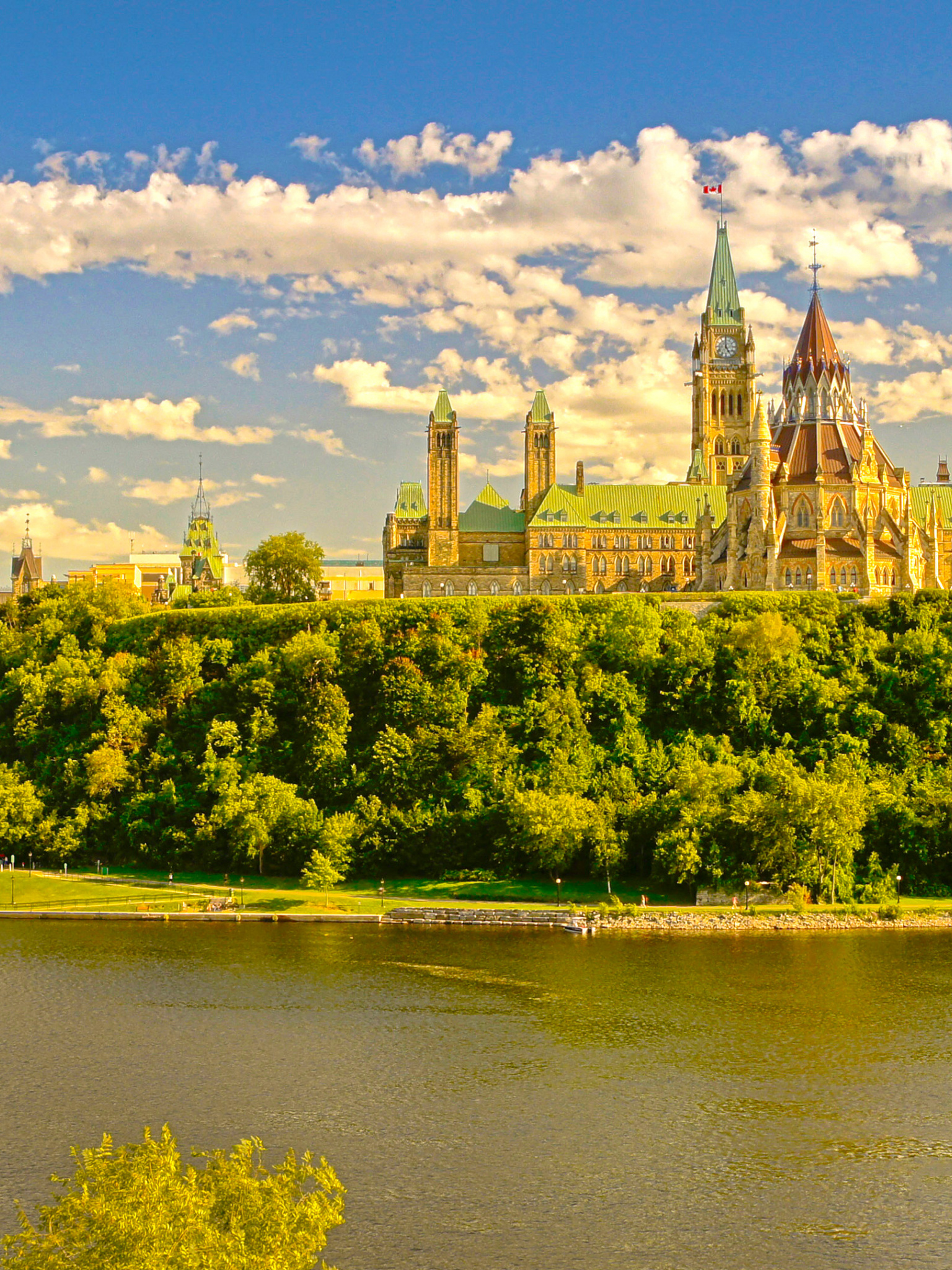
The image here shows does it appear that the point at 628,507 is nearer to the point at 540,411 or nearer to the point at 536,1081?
the point at 540,411

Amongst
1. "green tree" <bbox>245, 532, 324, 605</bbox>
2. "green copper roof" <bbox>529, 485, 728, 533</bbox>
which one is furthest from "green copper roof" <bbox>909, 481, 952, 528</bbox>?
"green tree" <bbox>245, 532, 324, 605</bbox>

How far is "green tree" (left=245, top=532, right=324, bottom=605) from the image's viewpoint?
123250 mm

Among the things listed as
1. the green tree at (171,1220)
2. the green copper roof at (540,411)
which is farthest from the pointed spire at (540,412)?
the green tree at (171,1220)

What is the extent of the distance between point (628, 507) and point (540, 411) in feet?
52.5

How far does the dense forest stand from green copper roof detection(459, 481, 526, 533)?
49.2 meters

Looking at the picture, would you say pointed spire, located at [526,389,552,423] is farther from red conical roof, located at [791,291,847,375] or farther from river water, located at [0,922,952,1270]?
river water, located at [0,922,952,1270]

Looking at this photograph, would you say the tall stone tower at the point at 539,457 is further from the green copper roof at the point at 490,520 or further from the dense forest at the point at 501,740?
the dense forest at the point at 501,740

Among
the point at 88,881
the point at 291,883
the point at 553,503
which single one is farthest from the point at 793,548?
the point at 88,881

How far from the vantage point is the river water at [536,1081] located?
32688mm

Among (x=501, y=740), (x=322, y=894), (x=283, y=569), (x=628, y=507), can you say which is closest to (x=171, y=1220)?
(x=322, y=894)

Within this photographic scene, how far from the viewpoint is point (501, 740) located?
80562 mm

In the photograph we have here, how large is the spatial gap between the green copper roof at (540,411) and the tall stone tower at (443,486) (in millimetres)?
8469

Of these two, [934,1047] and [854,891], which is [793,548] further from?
[934,1047]

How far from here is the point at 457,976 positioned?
→ 54531 millimetres
